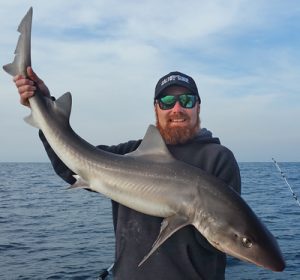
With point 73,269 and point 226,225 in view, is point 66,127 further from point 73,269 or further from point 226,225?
point 73,269

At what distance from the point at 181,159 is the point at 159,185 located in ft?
2.05

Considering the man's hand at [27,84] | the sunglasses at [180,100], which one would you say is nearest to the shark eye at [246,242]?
the sunglasses at [180,100]

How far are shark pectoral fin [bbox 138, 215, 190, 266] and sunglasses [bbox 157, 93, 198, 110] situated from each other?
4.19 ft

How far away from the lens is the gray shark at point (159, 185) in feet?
11.7

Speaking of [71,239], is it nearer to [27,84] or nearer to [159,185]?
[27,84]

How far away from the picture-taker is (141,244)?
171 inches

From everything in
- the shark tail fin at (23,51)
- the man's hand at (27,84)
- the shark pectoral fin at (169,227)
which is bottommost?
the shark pectoral fin at (169,227)

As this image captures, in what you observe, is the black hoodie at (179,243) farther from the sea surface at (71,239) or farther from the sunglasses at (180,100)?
the sea surface at (71,239)

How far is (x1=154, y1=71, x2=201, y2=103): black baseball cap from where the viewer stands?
467 centimetres

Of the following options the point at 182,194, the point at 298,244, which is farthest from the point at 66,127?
the point at 298,244

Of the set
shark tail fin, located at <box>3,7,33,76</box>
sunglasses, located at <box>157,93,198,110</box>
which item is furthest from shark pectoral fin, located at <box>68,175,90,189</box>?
shark tail fin, located at <box>3,7,33,76</box>

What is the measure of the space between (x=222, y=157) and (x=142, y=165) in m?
0.75

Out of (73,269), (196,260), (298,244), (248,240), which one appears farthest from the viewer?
(298,244)

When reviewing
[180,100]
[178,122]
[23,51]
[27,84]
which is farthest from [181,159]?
[23,51]
